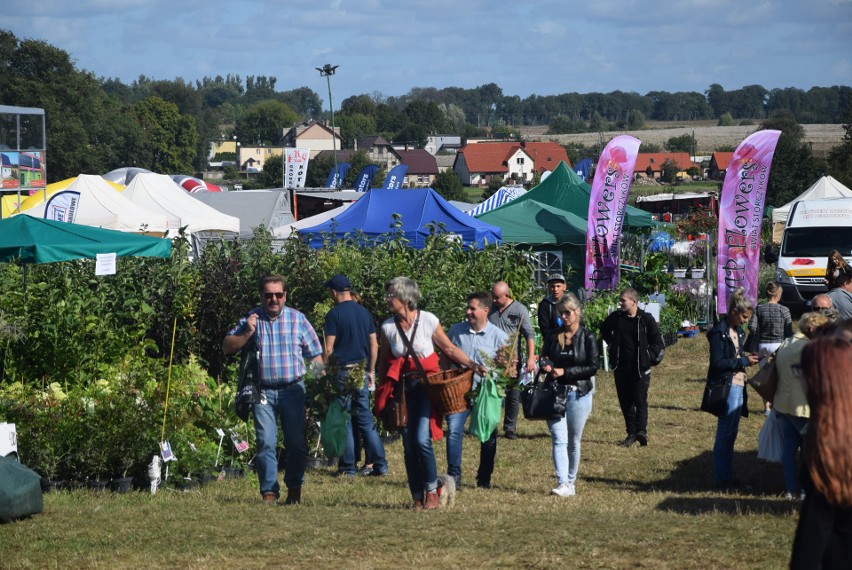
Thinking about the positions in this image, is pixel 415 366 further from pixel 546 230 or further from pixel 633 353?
pixel 546 230

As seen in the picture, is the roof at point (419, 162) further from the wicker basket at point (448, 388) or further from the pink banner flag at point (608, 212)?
the wicker basket at point (448, 388)

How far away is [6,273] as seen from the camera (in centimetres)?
1141

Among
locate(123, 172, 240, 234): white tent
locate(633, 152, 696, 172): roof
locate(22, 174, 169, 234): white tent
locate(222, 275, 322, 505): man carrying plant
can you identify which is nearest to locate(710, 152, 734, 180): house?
locate(633, 152, 696, 172): roof

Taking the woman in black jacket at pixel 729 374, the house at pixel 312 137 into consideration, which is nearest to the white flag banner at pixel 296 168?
the woman in black jacket at pixel 729 374

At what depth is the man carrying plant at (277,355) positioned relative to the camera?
7262 mm

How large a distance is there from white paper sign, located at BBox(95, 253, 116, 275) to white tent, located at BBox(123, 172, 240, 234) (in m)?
11.3

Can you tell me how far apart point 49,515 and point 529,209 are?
16379mm

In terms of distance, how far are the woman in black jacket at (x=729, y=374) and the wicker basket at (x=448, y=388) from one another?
2474mm

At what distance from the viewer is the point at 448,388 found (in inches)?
284

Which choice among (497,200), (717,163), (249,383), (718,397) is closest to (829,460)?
(249,383)

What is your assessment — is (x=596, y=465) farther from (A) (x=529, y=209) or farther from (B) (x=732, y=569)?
(A) (x=529, y=209)

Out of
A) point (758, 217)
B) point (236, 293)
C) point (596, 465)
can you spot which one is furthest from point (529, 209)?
point (596, 465)

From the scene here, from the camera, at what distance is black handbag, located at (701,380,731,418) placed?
8617mm

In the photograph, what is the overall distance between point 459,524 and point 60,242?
19.6 feet
